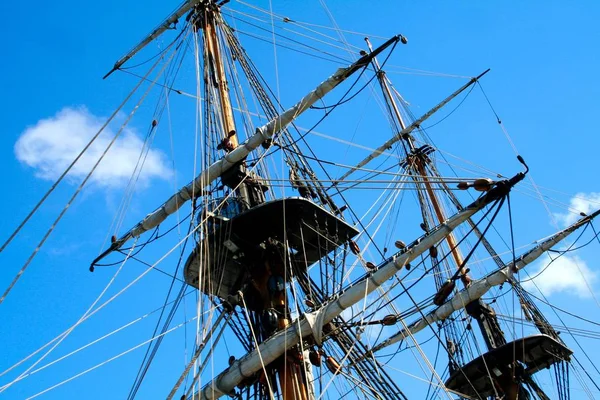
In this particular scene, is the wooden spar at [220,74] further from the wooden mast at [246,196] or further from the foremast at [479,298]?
the foremast at [479,298]

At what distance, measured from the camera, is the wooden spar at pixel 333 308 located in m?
11.7

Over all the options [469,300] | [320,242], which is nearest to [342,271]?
[320,242]

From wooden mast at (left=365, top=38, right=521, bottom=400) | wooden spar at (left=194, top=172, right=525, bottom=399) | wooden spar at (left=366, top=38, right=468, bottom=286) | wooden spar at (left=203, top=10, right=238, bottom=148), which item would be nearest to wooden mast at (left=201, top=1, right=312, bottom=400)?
wooden spar at (left=203, top=10, right=238, bottom=148)

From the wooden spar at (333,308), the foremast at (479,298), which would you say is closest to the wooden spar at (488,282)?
the foremast at (479,298)

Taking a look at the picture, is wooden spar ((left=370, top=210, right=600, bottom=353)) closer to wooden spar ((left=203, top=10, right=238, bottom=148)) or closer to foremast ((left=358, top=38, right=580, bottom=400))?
foremast ((left=358, top=38, right=580, bottom=400))

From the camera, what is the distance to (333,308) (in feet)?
40.8

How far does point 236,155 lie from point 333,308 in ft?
13.6

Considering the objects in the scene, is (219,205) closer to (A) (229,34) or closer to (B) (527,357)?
(A) (229,34)

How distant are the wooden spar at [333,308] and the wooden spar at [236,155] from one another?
388 centimetres

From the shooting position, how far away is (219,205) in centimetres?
1332

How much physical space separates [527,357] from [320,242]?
35.8ft

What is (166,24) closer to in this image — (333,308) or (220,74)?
(220,74)

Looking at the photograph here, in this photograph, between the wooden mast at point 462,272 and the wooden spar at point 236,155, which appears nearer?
the wooden spar at point 236,155

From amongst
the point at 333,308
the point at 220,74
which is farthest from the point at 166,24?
the point at 333,308
